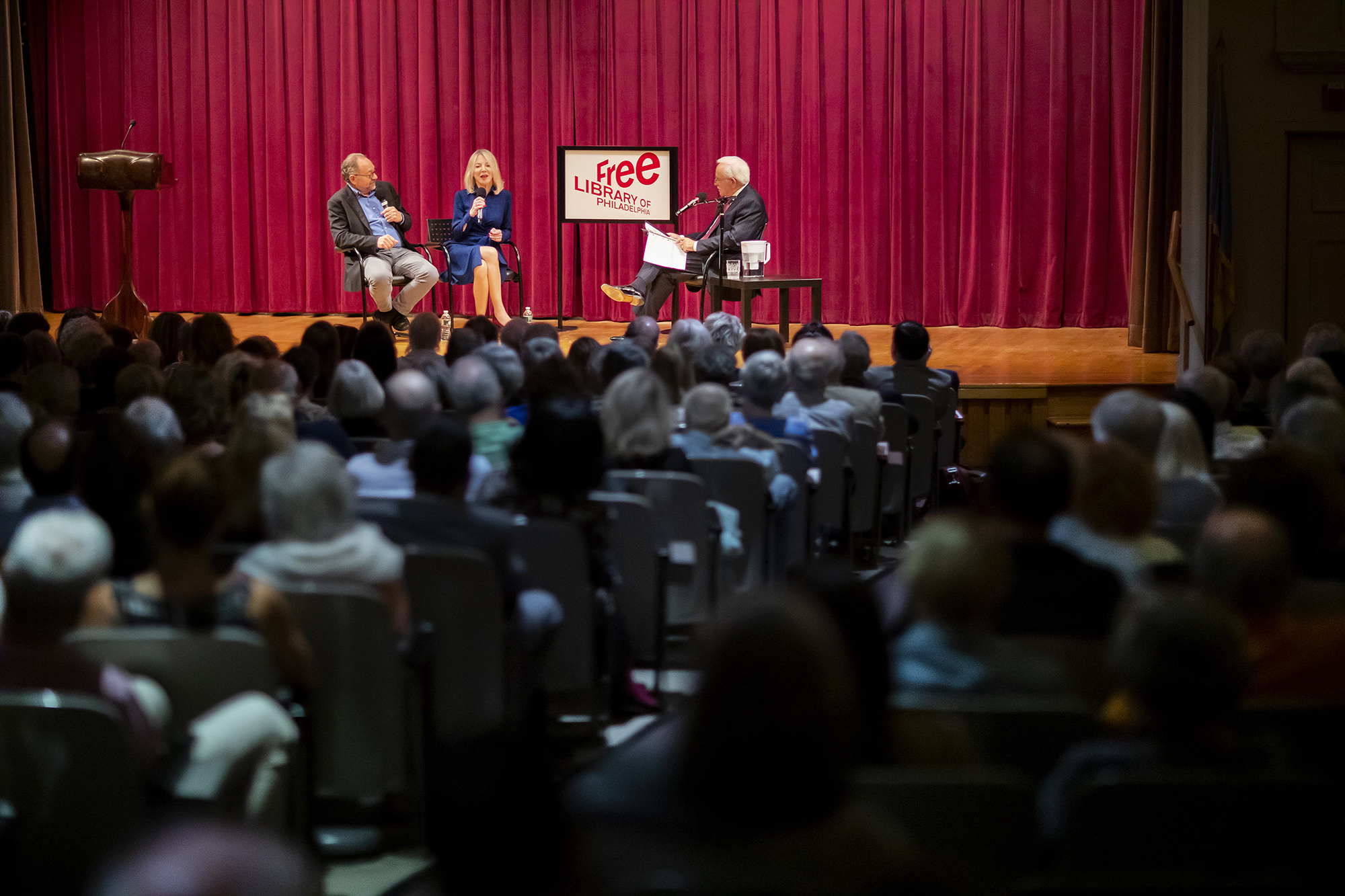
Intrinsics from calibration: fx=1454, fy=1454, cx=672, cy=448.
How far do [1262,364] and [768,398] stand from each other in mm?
1756

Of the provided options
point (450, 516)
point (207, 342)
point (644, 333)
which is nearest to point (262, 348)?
point (207, 342)

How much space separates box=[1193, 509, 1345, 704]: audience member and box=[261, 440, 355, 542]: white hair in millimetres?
1467

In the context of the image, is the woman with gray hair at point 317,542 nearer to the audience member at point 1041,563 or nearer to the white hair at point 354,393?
the audience member at point 1041,563

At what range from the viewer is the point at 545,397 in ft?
13.5

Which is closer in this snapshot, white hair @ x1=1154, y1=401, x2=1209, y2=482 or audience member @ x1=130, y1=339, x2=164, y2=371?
white hair @ x1=1154, y1=401, x2=1209, y2=482

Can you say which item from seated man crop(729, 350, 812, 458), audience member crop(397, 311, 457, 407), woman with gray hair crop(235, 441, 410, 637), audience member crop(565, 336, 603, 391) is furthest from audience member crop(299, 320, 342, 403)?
woman with gray hair crop(235, 441, 410, 637)

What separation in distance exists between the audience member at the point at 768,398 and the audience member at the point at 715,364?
50cm

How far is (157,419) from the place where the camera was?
341 cm

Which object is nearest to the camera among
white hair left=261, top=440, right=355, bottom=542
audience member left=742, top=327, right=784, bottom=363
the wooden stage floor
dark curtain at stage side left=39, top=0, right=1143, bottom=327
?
white hair left=261, top=440, right=355, bottom=542

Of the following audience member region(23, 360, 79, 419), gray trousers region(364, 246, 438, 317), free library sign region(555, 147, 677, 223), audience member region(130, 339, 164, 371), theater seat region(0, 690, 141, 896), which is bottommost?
theater seat region(0, 690, 141, 896)

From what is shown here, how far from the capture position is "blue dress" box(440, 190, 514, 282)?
30.1ft

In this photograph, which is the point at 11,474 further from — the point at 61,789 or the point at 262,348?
the point at 262,348

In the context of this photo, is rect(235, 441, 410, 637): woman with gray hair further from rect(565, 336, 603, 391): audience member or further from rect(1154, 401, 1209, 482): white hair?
rect(565, 336, 603, 391): audience member

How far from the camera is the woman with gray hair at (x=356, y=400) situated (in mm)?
4066
